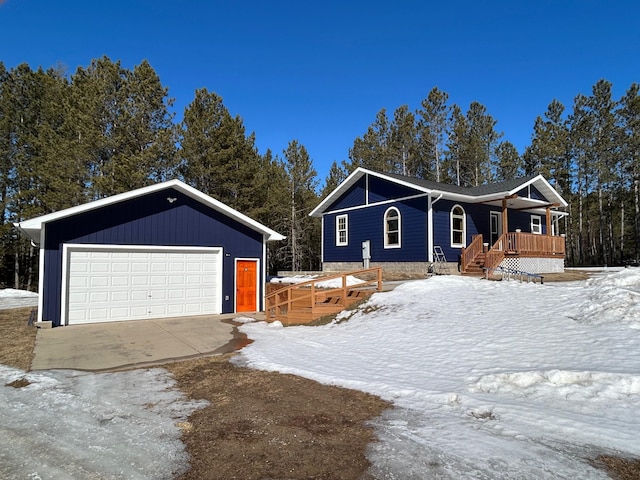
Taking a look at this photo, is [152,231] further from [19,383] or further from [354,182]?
[354,182]

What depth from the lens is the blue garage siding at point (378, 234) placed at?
17781 millimetres

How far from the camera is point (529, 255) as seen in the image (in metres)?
18.2

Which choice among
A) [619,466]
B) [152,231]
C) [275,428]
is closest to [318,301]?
[152,231]

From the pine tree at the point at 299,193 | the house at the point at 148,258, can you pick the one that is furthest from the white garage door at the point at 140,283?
the pine tree at the point at 299,193

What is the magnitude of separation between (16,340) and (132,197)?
4895 millimetres

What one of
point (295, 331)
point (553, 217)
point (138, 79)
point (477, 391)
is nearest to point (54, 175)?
point (138, 79)

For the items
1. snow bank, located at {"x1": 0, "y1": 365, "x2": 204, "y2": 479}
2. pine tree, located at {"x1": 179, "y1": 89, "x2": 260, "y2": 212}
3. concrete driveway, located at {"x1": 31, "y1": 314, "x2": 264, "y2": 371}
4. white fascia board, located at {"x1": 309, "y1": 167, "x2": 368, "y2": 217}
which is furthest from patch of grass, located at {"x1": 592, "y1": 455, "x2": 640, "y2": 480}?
pine tree, located at {"x1": 179, "y1": 89, "x2": 260, "y2": 212}

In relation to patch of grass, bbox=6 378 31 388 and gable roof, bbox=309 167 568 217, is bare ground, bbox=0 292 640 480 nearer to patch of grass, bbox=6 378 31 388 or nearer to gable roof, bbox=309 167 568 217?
patch of grass, bbox=6 378 31 388

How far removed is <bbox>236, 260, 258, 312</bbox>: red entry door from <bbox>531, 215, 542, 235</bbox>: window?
655 inches

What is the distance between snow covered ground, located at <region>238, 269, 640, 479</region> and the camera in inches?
134

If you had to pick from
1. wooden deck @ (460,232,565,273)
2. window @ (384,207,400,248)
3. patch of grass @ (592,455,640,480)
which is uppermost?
window @ (384,207,400,248)

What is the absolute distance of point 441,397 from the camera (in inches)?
190

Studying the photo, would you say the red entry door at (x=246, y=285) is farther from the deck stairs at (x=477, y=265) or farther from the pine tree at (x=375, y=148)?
the pine tree at (x=375, y=148)

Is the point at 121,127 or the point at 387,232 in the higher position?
the point at 121,127
